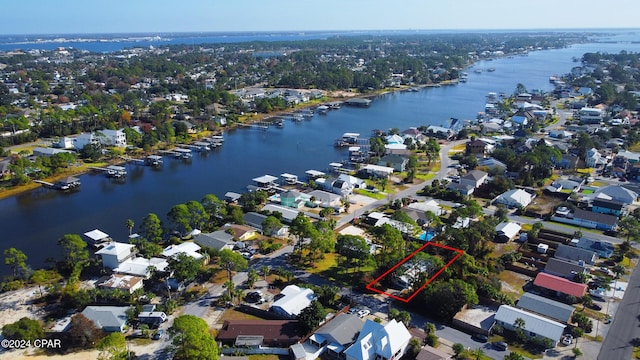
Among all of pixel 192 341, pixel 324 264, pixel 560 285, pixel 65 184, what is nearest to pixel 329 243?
pixel 324 264

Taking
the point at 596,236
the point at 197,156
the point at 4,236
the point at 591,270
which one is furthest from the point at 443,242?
the point at 197,156

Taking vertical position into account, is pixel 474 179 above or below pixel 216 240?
above

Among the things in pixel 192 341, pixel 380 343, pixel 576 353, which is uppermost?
pixel 192 341

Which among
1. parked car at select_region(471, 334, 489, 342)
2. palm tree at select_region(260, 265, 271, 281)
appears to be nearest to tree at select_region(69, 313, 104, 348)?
palm tree at select_region(260, 265, 271, 281)

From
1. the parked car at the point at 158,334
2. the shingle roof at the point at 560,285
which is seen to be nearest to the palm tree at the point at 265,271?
the parked car at the point at 158,334

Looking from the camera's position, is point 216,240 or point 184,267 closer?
point 184,267

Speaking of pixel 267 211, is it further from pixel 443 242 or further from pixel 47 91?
pixel 47 91

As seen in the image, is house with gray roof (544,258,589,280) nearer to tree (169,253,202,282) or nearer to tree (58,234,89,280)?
tree (169,253,202,282)

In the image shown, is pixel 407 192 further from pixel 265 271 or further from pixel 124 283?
pixel 124 283

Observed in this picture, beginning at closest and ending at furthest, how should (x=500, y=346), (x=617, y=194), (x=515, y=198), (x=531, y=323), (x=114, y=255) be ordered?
(x=500, y=346) < (x=531, y=323) < (x=114, y=255) < (x=617, y=194) < (x=515, y=198)
